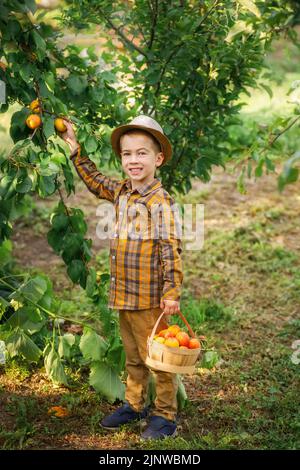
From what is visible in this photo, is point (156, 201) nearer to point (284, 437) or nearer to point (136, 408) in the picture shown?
point (136, 408)

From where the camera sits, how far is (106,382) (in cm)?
314

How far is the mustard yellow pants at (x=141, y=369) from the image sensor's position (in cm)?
285

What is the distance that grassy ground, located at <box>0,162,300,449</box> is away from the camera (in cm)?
290

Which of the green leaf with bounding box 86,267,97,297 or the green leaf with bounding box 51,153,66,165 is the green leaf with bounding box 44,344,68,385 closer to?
the green leaf with bounding box 86,267,97,297

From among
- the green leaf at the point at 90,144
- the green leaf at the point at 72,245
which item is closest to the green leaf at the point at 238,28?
the green leaf at the point at 90,144

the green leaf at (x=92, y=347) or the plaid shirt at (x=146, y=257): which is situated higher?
the plaid shirt at (x=146, y=257)

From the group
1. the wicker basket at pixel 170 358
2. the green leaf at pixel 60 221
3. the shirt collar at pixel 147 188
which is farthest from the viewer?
the green leaf at pixel 60 221

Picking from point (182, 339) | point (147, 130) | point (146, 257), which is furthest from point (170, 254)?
point (147, 130)

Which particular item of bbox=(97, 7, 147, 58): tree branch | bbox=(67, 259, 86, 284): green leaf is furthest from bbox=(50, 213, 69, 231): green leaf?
bbox=(97, 7, 147, 58): tree branch

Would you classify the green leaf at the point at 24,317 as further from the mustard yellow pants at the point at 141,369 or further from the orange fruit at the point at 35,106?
the orange fruit at the point at 35,106

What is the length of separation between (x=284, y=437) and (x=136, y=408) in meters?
0.70

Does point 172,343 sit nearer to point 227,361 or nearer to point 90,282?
point 90,282

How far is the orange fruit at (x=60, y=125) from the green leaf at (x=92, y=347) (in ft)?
3.37

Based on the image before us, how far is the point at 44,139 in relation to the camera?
113 inches
